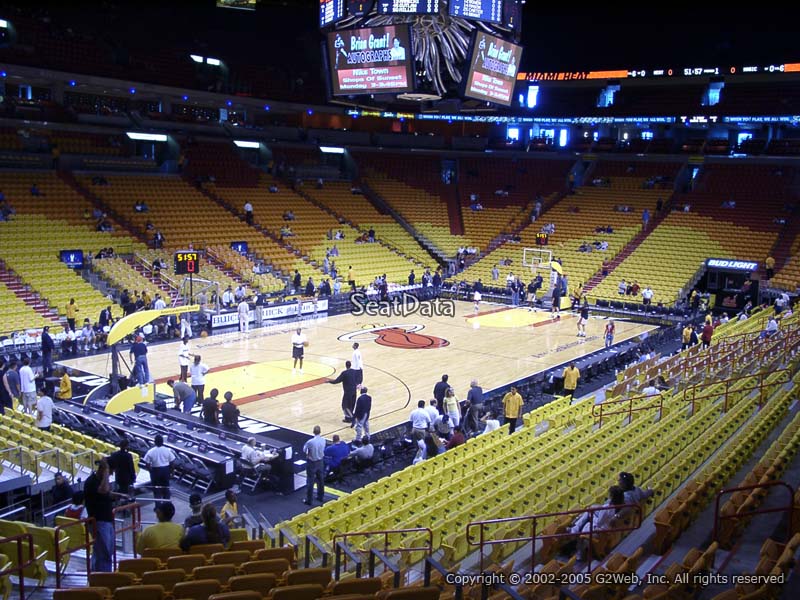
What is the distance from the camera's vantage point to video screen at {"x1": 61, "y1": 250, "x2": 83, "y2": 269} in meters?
27.8

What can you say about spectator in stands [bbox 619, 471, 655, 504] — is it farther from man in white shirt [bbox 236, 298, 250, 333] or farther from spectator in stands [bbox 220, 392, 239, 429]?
man in white shirt [bbox 236, 298, 250, 333]

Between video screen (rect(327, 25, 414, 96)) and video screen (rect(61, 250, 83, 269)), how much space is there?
1179 cm

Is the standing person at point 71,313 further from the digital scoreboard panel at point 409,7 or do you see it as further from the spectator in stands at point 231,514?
the spectator in stands at point 231,514

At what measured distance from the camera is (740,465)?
36.0 feet

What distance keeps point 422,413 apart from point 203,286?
16.8m

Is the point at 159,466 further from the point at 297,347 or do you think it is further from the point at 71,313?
the point at 71,313

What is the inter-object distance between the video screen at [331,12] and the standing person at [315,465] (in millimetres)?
13710

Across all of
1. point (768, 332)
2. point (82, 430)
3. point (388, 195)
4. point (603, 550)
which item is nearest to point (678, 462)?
point (603, 550)

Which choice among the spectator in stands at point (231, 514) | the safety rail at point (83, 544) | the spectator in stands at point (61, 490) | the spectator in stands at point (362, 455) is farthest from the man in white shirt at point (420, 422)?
the safety rail at point (83, 544)

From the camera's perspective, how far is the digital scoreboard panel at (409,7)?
20.1 metres

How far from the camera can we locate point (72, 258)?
2809 centimetres

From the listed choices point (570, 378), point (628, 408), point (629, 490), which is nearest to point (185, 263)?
point (570, 378)

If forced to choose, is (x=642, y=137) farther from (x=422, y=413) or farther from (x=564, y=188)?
(x=422, y=413)

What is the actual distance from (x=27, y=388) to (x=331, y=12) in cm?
1323
